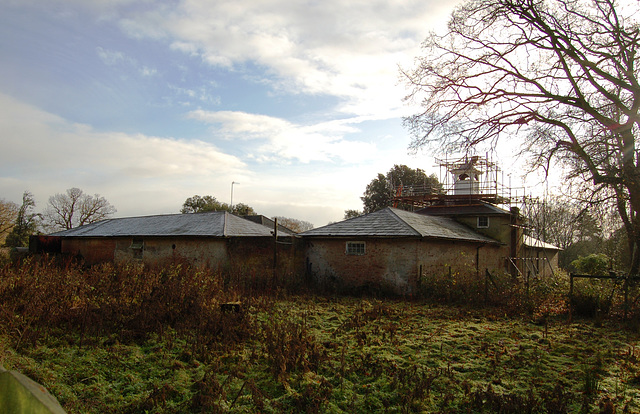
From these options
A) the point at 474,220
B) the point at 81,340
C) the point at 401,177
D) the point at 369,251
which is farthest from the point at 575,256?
the point at 81,340

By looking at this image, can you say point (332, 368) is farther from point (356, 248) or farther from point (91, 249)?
point (91, 249)

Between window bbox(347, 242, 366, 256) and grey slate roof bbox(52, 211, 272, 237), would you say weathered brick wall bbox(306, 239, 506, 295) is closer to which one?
window bbox(347, 242, 366, 256)

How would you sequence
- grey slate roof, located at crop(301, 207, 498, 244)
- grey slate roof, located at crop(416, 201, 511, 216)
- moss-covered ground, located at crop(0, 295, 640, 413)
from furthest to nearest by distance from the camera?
grey slate roof, located at crop(416, 201, 511, 216) → grey slate roof, located at crop(301, 207, 498, 244) → moss-covered ground, located at crop(0, 295, 640, 413)

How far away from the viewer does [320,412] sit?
5.45m

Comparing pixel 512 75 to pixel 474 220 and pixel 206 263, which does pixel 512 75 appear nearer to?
pixel 474 220

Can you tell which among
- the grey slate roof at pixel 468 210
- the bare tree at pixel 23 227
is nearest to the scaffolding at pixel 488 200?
the grey slate roof at pixel 468 210

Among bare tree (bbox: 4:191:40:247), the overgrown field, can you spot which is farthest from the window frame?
bare tree (bbox: 4:191:40:247)

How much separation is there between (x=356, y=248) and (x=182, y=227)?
9.48 meters

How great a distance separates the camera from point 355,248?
18.9 m

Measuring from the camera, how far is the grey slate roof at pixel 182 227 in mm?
19547

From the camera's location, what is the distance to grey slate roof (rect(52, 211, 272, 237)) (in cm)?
1955

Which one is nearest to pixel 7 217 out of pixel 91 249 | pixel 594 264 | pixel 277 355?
pixel 91 249

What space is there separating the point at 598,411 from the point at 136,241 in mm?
21642

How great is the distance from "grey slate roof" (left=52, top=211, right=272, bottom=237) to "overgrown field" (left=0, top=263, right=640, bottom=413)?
24.5ft
